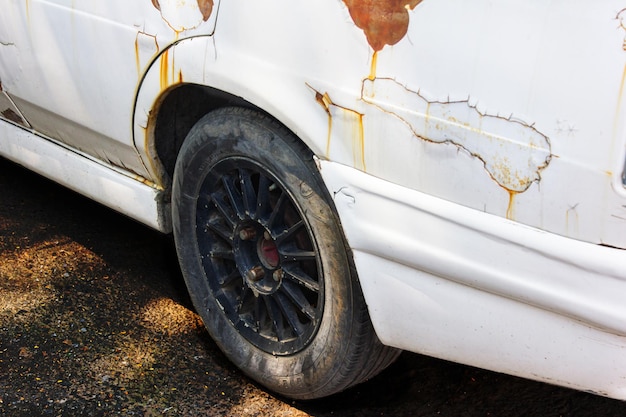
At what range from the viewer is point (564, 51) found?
5.19 ft

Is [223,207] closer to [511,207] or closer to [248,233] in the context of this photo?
[248,233]

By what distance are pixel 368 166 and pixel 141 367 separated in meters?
1.14

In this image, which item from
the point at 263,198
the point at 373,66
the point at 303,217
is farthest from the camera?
the point at 263,198

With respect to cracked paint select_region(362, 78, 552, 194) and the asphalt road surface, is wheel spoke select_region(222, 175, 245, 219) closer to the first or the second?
the asphalt road surface

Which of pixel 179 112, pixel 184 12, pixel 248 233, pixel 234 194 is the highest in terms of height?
pixel 184 12

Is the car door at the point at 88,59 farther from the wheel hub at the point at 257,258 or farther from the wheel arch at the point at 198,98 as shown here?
the wheel hub at the point at 257,258

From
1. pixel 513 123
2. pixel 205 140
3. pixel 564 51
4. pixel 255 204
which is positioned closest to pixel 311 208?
pixel 255 204

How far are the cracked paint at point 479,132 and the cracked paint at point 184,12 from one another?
1.98 feet

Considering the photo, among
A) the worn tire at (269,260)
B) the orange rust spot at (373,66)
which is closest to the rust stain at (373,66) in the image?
the orange rust spot at (373,66)

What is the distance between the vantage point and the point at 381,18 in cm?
181

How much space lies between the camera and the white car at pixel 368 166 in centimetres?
162

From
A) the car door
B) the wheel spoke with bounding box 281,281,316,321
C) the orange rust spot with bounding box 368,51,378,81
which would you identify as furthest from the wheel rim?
Answer: the orange rust spot with bounding box 368,51,378,81

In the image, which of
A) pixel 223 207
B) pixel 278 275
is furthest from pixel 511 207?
pixel 223 207

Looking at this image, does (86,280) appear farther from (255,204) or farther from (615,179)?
(615,179)
